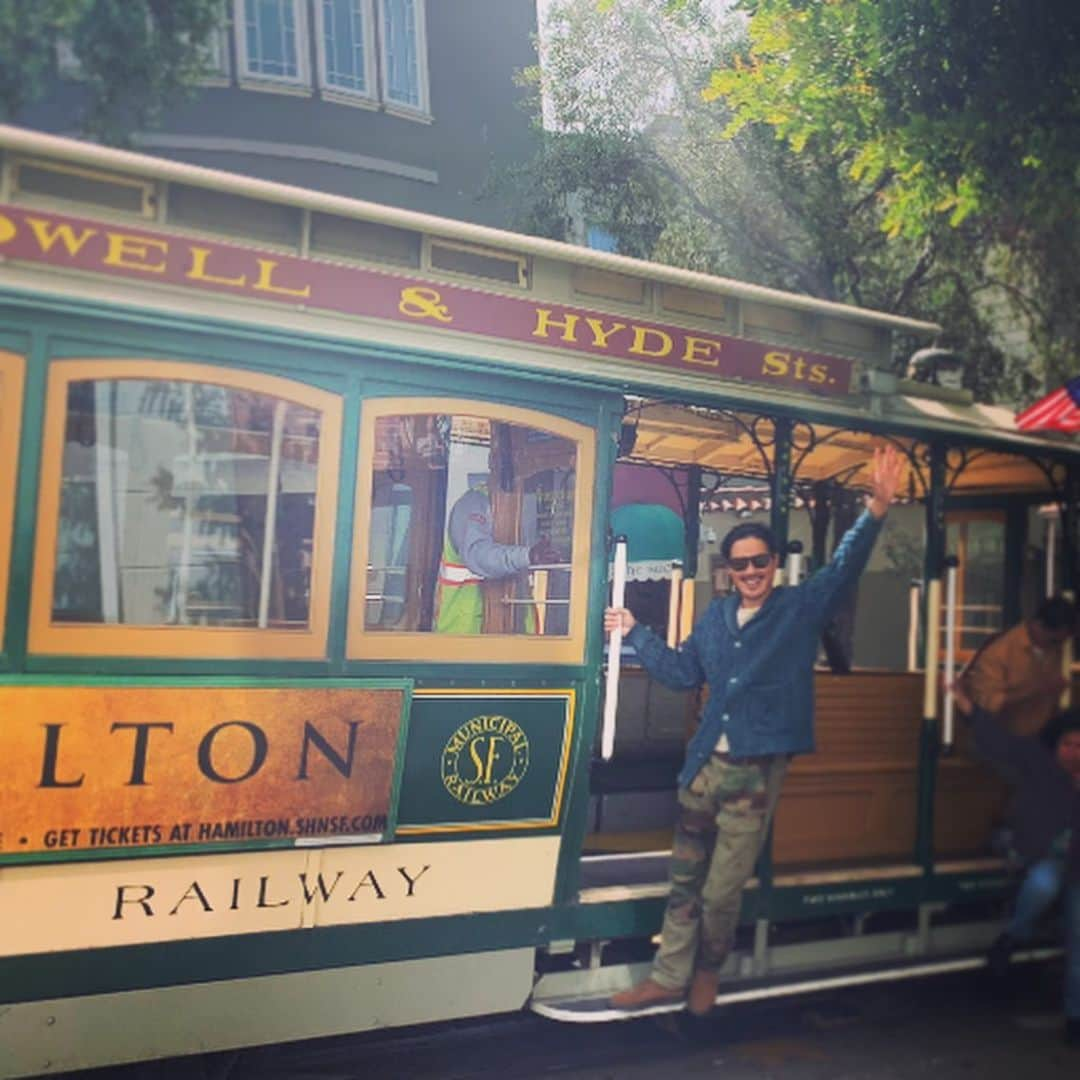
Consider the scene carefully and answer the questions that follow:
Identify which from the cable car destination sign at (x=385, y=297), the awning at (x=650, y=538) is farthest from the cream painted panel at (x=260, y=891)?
the awning at (x=650, y=538)

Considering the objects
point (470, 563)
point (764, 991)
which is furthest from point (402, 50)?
point (764, 991)

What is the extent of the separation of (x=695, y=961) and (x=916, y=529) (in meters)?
2.71

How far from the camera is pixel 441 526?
4039 mm

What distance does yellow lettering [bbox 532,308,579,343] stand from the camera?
414 centimetres

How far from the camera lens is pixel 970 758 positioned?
5.67 meters

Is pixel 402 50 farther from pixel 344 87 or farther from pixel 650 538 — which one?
pixel 650 538

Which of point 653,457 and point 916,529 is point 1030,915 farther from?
point 653,457

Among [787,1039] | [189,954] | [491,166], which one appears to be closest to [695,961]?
[787,1039]

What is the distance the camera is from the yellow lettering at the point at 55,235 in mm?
3275

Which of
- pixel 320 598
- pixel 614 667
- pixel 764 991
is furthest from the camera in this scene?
pixel 764 991

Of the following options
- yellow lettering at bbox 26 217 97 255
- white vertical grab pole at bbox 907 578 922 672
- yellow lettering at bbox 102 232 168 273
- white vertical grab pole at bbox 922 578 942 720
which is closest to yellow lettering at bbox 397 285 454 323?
yellow lettering at bbox 102 232 168 273

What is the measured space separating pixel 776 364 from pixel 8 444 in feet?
8.95

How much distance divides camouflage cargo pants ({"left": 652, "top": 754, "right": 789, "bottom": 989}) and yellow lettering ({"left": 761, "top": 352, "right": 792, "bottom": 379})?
55.3 inches

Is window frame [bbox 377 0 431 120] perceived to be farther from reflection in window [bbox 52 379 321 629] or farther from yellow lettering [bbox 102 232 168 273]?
reflection in window [bbox 52 379 321 629]
